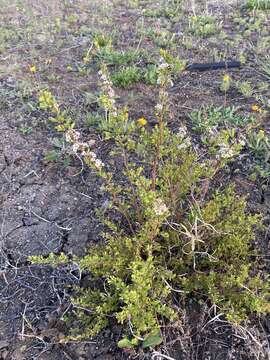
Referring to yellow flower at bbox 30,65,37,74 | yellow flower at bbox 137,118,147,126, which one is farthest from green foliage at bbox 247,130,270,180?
yellow flower at bbox 30,65,37,74

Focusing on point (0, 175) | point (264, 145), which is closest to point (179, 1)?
point (264, 145)

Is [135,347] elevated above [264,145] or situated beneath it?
situated beneath

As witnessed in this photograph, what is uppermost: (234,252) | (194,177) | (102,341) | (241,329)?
(194,177)

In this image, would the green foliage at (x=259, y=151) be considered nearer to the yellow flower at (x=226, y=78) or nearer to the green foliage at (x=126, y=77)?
the yellow flower at (x=226, y=78)

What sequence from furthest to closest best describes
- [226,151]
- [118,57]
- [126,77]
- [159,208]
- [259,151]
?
[118,57]
[126,77]
[259,151]
[226,151]
[159,208]

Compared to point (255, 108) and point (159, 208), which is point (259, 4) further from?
point (159, 208)

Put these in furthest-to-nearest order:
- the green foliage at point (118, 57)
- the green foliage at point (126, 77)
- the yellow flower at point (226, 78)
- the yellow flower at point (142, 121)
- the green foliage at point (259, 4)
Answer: the green foliage at point (259, 4)
the green foliage at point (118, 57)
the green foliage at point (126, 77)
the yellow flower at point (226, 78)
the yellow flower at point (142, 121)

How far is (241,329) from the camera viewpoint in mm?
2002

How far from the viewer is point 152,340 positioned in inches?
78.5

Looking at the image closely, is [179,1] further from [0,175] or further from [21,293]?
[21,293]

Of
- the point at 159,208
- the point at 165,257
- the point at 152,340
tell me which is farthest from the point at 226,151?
the point at 152,340

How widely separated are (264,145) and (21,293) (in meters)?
1.94

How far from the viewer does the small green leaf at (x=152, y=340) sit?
1.98m

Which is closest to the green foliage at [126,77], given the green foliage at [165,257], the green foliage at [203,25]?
the green foliage at [203,25]
